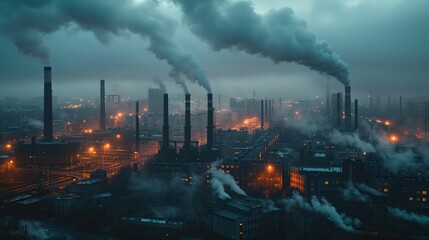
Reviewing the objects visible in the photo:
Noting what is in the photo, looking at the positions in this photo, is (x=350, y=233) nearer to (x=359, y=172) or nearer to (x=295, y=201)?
(x=295, y=201)

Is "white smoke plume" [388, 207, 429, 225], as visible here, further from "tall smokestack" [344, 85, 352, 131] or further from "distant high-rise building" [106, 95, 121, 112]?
"distant high-rise building" [106, 95, 121, 112]

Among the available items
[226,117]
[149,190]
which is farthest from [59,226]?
[226,117]

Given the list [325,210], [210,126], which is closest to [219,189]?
[325,210]

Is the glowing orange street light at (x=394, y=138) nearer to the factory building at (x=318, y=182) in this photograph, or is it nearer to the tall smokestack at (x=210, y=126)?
the tall smokestack at (x=210, y=126)

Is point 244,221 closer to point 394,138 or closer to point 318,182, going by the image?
point 318,182

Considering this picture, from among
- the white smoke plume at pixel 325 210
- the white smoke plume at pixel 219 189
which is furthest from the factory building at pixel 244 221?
the white smoke plume at pixel 219 189
